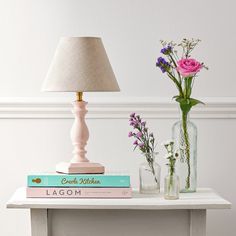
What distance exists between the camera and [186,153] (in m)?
2.26

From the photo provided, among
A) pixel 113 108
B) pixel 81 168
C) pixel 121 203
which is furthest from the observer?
pixel 113 108

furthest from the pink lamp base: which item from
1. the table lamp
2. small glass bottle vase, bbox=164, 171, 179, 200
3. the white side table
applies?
small glass bottle vase, bbox=164, 171, 179, 200

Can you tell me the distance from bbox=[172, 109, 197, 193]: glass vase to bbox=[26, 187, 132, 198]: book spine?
23cm

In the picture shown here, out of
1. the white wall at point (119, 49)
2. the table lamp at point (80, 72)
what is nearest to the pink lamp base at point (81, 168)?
the table lamp at point (80, 72)

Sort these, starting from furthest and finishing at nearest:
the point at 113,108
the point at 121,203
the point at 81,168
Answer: the point at 113,108
the point at 81,168
the point at 121,203

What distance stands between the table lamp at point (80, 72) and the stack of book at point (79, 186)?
4 centimetres

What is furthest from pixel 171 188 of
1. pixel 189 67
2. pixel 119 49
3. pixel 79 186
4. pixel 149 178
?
pixel 119 49

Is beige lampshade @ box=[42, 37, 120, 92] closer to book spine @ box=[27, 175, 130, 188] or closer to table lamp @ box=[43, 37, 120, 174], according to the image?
table lamp @ box=[43, 37, 120, 174]

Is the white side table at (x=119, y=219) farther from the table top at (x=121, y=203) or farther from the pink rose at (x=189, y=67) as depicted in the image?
the pink rose at (x=189, y=67)

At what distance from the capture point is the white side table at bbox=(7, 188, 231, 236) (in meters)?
2.09

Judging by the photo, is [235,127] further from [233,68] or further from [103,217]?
[103,217]

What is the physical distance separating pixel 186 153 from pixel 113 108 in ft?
1.21

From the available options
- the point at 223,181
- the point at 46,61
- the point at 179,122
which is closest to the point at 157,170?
the point at 179,122

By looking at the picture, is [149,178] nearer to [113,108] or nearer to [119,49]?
[113,108]
